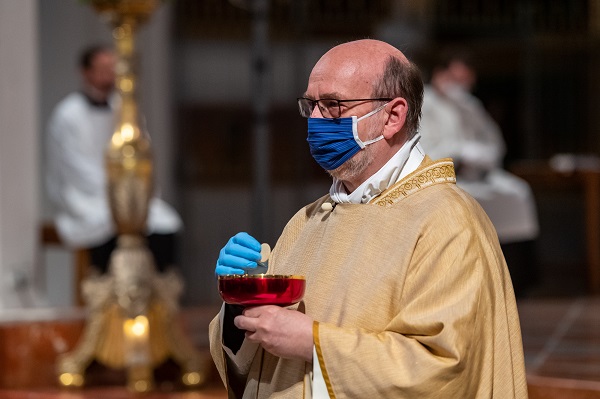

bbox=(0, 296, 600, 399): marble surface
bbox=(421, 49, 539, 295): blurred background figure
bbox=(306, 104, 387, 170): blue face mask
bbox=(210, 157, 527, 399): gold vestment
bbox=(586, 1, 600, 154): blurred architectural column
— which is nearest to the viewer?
bbox=(210, 157, 527, 399): gold vestment

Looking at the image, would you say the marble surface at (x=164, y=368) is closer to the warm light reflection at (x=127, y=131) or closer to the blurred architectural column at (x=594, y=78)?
the warm light reflection at (x=127, y=131)

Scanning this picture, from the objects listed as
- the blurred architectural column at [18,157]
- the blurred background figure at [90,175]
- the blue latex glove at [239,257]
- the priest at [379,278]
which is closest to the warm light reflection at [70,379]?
the blurred architectural column at [18,157]

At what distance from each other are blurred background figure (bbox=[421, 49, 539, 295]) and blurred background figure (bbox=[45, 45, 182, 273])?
311 cm

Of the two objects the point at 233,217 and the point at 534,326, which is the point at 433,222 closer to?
the point at 534,326

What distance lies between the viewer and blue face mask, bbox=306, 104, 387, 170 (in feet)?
10.5

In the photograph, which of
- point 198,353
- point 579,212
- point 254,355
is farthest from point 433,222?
point 579,212

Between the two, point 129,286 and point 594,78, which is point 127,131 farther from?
point 594,78

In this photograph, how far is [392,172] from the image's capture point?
330 cm

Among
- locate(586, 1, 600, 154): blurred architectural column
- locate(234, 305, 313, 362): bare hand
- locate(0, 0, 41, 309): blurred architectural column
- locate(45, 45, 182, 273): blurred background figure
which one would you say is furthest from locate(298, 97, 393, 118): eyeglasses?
locate(586, 1, 600, 154): blurred architectural column

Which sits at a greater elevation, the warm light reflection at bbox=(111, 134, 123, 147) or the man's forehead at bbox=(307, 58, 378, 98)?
the man's forehead at bbox=(307, 58, 378, 98)

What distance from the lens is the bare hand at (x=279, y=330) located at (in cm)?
307

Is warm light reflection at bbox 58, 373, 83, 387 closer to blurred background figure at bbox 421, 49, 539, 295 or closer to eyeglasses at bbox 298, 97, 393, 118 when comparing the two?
eyeglasses at bbox 298, 97, 393, 118

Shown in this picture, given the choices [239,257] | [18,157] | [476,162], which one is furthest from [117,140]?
[476,162]

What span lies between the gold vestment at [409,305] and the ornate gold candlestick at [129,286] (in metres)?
3.83
